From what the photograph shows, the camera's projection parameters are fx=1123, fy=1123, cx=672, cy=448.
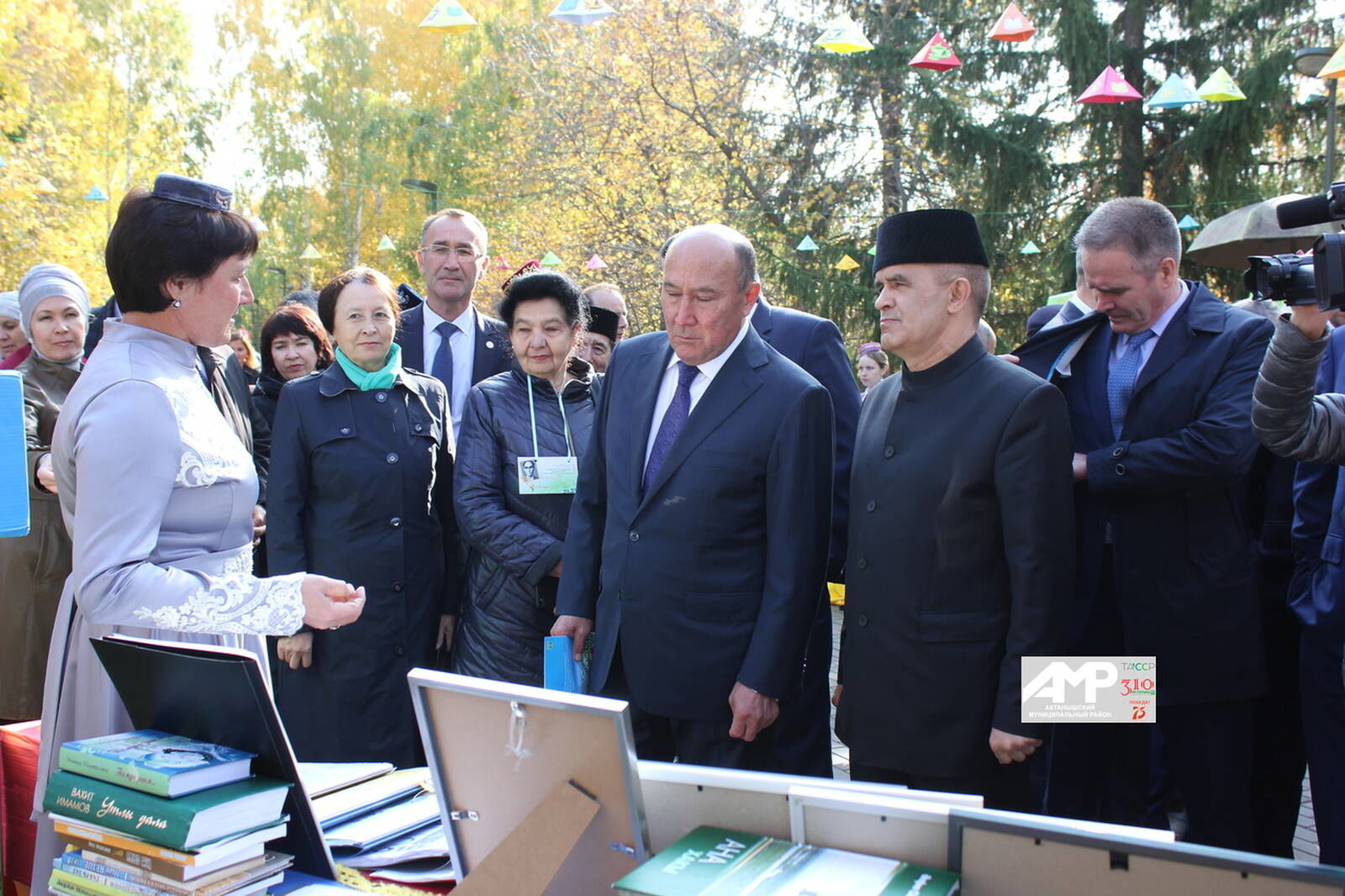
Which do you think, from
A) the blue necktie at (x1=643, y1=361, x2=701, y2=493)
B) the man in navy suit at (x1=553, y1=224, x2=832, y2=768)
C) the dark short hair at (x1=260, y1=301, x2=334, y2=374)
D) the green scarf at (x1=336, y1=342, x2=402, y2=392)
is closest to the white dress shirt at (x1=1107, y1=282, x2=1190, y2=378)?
the man in navy suit at (x1=553, y1=224, x2=832, y2=768)

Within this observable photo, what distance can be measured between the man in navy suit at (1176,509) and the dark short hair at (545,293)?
66.0 inches

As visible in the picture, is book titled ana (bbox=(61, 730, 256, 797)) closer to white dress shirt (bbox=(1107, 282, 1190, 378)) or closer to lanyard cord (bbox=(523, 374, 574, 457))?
lanyard cord (bbox=(523, 374, 574, 457))

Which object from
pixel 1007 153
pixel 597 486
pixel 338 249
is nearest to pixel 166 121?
pixel 338 249

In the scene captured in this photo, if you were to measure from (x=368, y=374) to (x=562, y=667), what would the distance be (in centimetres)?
138

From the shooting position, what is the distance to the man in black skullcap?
257 cm

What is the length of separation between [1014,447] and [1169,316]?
3.47ft

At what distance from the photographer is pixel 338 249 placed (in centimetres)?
3338

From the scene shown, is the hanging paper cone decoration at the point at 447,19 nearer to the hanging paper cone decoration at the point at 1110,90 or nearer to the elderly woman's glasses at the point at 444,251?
the elderly woman's glasses at the point at 444,251

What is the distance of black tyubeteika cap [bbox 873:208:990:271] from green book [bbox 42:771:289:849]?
6.17ft

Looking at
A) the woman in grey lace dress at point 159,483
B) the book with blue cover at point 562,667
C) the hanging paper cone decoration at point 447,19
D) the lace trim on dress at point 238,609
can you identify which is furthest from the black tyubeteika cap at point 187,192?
the hanging paper cone decoration at point 447,19

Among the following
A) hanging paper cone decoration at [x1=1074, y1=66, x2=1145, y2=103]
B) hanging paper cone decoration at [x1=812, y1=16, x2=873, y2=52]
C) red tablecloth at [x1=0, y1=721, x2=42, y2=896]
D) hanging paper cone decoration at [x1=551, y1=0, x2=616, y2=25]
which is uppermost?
hanging paper cone decoration at [x1=551, y1=0, x2=616, y2=25]

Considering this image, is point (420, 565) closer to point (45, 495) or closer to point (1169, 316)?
point (45, 495)

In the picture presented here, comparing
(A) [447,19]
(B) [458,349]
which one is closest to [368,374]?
(B) [458,349]

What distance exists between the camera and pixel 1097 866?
122cm
